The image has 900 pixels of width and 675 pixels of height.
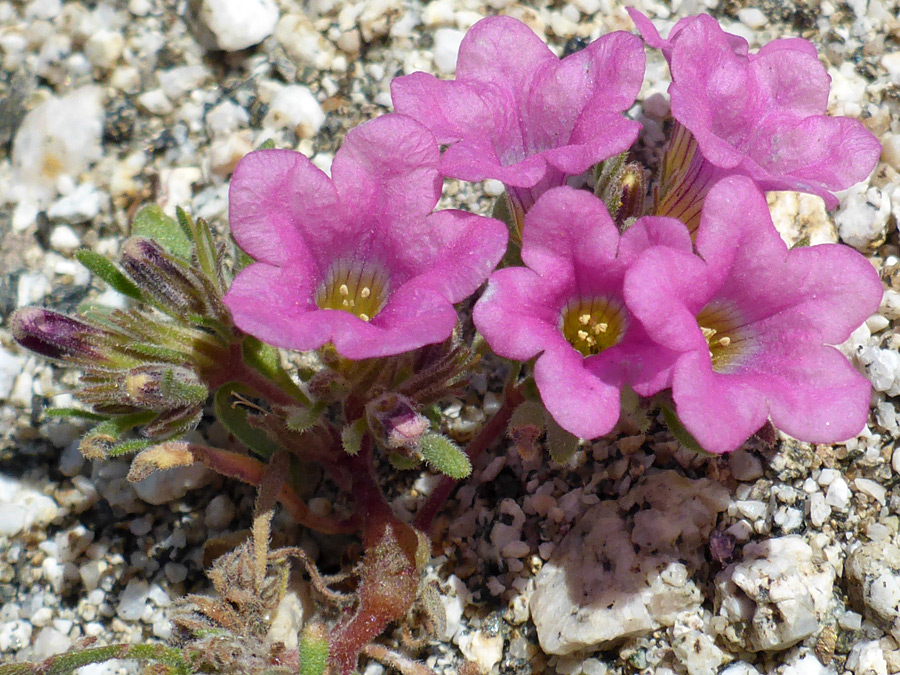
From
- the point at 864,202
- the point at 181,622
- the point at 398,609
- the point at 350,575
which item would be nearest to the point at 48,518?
the point at 181,622

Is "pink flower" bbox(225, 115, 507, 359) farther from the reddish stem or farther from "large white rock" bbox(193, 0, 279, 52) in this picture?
"large white rock" bbox(193, 0, 279, 52)

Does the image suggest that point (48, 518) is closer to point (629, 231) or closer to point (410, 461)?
point (410, 461)

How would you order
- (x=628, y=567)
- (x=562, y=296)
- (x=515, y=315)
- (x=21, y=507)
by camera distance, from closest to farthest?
(x=515, y=315), (x=562, y=296), (x=628, y=567), (x=21, y=507)

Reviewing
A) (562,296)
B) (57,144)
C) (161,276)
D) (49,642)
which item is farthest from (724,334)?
(57,144)

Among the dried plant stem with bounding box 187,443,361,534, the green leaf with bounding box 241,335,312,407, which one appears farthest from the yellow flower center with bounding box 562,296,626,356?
the dried plant stem with bounding box 187,443,361,534

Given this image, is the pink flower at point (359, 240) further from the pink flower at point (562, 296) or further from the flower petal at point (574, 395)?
the flower petal at point (574, 395)

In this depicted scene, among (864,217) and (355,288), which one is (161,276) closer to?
(355,288)
